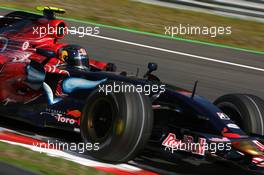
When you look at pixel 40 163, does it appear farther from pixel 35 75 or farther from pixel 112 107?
pixel 35 75

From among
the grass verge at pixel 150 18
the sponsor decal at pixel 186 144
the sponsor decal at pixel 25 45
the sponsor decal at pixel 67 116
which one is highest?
the grass verge at pixel 150 18

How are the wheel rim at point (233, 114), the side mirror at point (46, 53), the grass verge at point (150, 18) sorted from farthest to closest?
1. the grass verge at point (150, 18)
2. the side mirror at point (46, 53)
3. the wheel rim at point (233, 114)

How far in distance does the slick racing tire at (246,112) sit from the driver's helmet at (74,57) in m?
1.67

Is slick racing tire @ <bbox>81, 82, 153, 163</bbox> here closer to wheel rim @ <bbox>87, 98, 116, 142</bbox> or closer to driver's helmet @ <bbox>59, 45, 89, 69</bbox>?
wheel rim @ <bbox>87, 98, 116, 142</bbox>

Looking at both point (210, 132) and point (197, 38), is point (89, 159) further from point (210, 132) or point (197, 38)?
point (197, 38)

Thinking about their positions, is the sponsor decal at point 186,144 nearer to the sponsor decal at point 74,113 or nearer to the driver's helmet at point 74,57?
the sponsor decal at point 74,113

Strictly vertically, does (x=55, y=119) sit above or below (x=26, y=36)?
below

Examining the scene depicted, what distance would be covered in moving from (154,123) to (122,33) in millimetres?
7527

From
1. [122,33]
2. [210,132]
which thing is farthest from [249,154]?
[122,33]

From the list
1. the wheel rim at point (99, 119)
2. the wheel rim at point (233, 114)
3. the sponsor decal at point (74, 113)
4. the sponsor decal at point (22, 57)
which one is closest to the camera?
the wheel rim at point (99, 119)

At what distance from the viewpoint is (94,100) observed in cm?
629

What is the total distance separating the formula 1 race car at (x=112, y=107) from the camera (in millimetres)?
5875

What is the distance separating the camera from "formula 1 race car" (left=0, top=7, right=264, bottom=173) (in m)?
5.88

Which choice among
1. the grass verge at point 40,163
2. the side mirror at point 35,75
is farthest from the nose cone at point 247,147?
the side mirror at point 35,75
